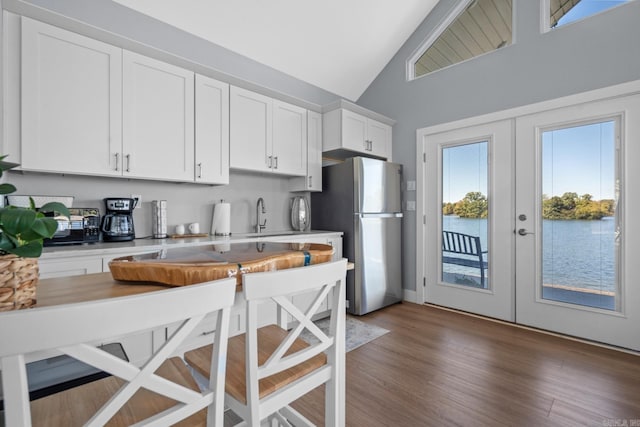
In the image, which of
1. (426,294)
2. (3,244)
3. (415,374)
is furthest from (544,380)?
(3,244)

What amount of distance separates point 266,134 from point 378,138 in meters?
1.48

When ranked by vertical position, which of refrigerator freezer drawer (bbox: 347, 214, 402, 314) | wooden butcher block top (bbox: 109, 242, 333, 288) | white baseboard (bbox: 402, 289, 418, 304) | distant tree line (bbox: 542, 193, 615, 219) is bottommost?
white baseboard (bbox: 402, 289, 418, 304)

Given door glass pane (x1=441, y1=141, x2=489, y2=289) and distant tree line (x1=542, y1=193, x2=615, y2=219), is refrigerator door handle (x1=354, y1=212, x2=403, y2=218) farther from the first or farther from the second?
distant tree line (x1=542, y1=193, x2=615, y2=219)

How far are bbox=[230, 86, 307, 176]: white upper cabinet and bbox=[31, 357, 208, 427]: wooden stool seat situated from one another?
2044 millimetres

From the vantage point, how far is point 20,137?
170cm

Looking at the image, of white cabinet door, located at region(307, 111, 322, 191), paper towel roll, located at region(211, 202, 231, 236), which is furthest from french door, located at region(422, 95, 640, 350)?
paper towel roll, located at region(211, 202, 231, 236)

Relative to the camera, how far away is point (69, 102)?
73.0 inches

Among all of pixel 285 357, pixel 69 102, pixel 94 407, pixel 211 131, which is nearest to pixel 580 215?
pixel 285 357

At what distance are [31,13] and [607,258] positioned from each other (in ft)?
14.4

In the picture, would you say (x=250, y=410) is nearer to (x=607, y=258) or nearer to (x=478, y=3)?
(x=607, y=258)

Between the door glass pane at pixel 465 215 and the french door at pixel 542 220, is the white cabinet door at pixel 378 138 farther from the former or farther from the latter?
the door glass pane at pixel 465 215

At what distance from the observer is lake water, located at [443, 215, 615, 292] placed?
2451 millimetres

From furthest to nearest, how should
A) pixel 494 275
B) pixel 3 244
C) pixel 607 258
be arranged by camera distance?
pixel 494 275 → pixel 607 258 → pixel 3 244

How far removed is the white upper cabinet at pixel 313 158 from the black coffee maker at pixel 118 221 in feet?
5.36
